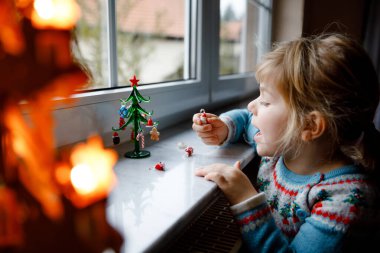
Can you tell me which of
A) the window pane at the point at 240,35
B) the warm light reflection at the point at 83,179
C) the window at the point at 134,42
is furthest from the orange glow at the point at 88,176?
the window pane at the point at 240,35

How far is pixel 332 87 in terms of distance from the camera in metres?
0.69

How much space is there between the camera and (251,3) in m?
1.89

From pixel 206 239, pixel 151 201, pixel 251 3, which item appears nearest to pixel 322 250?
pixel 206 239

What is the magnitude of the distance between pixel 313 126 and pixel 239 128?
312 millimetres

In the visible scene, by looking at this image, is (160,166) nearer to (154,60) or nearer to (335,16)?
(154,60)

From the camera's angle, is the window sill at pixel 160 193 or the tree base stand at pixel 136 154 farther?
the tree base stand at pixel 136 154

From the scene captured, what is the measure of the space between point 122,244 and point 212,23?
40.7 inches

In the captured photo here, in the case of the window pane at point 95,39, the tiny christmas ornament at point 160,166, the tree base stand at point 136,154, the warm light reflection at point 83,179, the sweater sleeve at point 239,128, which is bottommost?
the tiny christmas ornament at point 160,166

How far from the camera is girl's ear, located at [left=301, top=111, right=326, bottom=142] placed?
701 mm

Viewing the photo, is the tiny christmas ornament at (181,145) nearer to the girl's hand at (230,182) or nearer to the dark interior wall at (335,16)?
the girl's hand at (230,182)

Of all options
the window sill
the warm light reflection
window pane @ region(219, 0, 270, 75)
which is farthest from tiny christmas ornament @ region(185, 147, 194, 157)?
window pane @ region(219, 0, 270, 75)

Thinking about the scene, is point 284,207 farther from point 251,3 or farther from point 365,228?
point 251,3

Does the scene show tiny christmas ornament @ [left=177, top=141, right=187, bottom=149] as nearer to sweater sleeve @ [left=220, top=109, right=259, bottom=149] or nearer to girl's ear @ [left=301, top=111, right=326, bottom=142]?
sweater sleeve @ [left=220, top=109, right=259, bottom=149]

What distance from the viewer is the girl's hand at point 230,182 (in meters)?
0.71
